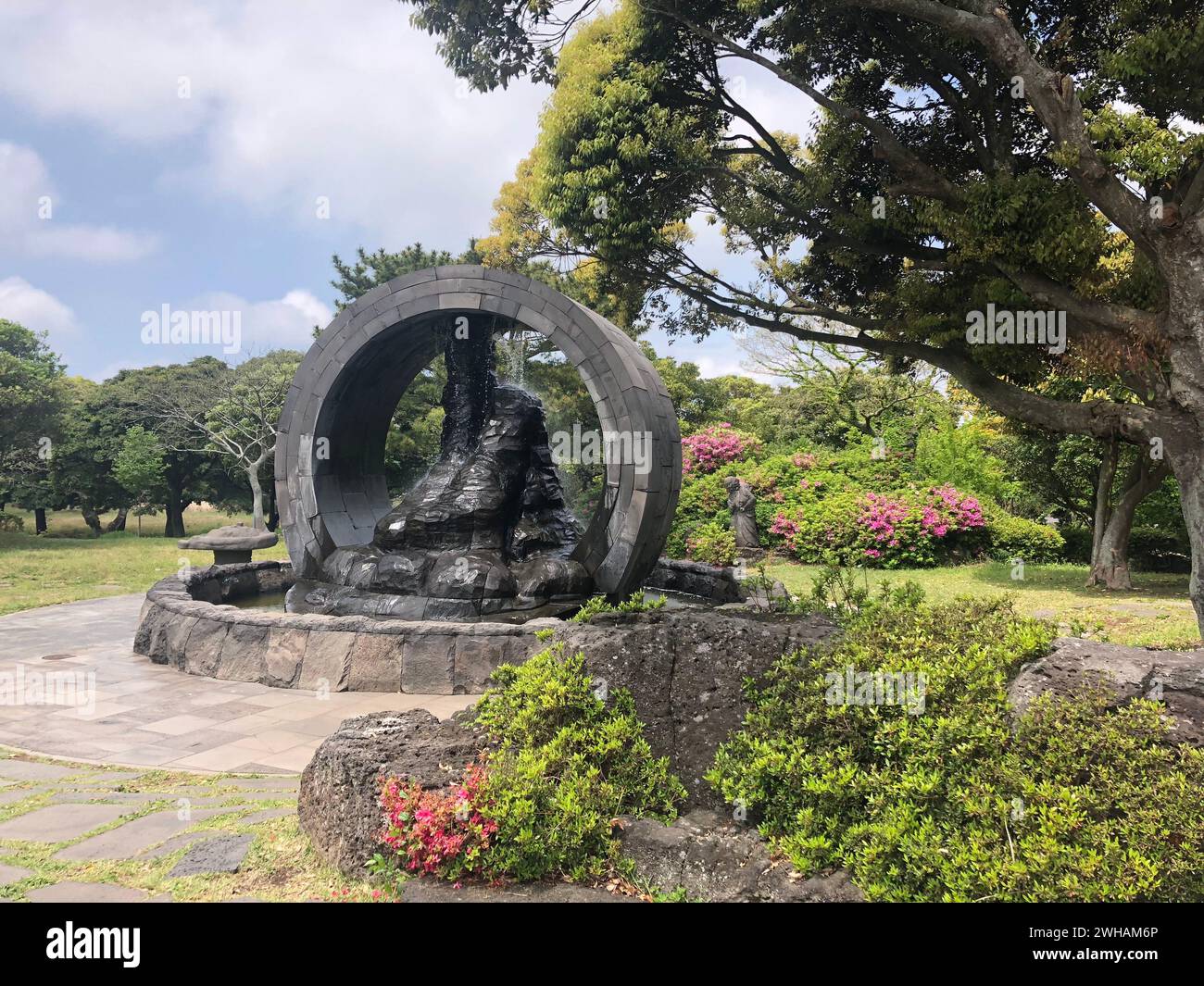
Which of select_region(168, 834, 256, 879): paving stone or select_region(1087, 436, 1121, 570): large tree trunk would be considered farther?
select_region(1087, 436, 1121, 570): large tree trunk

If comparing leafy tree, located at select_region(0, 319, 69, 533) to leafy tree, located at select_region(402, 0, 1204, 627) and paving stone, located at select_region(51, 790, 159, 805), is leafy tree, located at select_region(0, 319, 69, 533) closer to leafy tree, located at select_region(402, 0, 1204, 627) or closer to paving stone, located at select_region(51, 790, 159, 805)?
leafy tree, located at select_region(402, 0, 1204, 627)

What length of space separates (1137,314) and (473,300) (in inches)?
255

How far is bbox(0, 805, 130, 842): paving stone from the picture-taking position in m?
3.73

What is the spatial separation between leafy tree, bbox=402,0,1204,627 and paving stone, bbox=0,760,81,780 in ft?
24.9

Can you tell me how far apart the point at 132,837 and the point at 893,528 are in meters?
15.5

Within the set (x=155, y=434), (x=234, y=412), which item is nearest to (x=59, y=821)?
(x=234, y=412)

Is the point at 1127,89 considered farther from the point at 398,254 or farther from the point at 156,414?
the point at 156,414

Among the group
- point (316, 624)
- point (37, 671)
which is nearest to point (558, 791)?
point (316, 624)

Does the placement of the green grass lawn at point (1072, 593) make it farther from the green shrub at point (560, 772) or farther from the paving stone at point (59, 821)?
the paving stone at point (59, 821)

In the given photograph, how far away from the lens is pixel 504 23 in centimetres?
891

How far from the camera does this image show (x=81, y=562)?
59.4ft

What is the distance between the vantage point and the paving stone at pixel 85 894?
3021 millimetres

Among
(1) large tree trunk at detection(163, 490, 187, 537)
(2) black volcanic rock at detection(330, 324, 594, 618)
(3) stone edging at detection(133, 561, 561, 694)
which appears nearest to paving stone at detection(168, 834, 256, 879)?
(3) stone edging at detection(133, 561, 561, 694)

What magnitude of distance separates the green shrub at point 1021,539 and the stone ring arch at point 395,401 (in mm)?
10703
